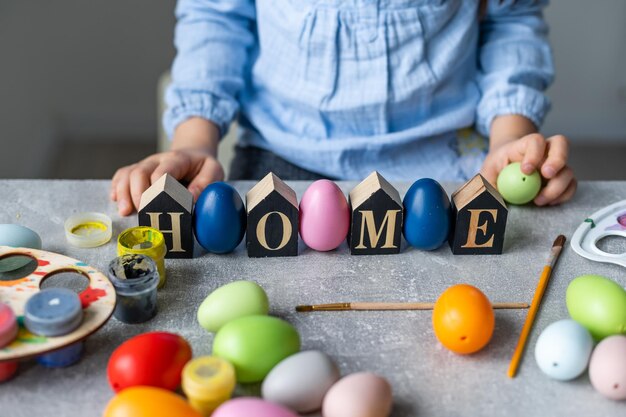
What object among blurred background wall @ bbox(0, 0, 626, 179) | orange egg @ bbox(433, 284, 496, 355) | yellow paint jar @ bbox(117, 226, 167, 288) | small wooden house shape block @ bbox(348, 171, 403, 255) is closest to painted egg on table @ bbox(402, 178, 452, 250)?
small wooden house shape block @ bbox(348, 171, 403, 255)

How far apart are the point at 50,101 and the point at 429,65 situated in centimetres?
130

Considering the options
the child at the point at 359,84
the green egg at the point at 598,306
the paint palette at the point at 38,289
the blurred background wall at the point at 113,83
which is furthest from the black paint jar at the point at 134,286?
the blurred background wall at the point at 113,83

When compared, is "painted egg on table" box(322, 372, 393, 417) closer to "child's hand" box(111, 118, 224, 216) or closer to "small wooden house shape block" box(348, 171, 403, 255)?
"small wooden house shape block" box(348, 171, 403, 255)

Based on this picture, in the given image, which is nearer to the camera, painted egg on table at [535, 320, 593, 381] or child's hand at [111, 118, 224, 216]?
painted egg on table at [535, 320, 593, 381]

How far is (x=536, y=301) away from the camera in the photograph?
26.0 inches

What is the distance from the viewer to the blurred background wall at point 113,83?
1838mm

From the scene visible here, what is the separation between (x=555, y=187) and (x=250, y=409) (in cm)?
46

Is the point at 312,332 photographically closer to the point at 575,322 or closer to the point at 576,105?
the point at 575,322

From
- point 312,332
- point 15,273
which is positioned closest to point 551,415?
point 312,332

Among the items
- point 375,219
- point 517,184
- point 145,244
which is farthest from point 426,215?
point 145,244

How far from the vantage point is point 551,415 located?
0.55 m

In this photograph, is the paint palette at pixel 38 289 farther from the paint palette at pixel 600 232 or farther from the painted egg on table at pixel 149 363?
the paint palette at pixel 600 232

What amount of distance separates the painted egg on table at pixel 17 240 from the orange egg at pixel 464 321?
0.36 meters

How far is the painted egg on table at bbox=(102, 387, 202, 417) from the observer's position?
1.63 feet
